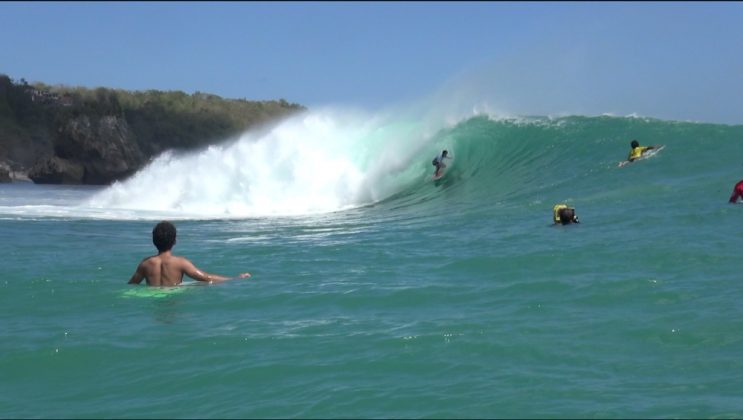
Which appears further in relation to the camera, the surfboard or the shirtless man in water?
the surfboard

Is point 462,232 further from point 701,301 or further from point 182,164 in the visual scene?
point 182,164

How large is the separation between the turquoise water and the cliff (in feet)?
144

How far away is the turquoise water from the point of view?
5797 mm

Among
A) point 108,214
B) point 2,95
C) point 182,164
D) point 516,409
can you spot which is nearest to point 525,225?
point 516,409

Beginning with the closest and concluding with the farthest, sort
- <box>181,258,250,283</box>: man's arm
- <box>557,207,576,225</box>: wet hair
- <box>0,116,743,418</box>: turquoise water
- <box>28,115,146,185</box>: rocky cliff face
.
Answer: <box>0,116,743,418</box>: turquoise water < <box>181,258,250,283</box>: man's arm < <box>557,207,576,225</box>: wet hair < <box>28,115,146,185</box>: rocky cliff face

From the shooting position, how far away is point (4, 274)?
10.8 meters

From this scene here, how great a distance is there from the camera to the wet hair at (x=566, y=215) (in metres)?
13.4

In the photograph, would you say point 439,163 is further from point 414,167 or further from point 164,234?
point 164,234

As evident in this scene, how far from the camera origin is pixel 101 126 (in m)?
64.0

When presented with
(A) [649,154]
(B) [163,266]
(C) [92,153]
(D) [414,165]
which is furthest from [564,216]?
(C) [92,153]

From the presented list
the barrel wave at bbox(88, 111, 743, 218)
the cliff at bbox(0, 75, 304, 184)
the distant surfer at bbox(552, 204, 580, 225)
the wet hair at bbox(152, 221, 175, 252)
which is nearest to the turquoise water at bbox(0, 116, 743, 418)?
the distant surfer at bbox(552, 204, 580, 225)

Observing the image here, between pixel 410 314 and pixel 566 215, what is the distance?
604 centimetres

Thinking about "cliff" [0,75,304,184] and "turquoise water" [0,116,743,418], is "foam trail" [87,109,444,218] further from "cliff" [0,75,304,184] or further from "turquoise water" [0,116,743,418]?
"cliff" [0,75,304,184]

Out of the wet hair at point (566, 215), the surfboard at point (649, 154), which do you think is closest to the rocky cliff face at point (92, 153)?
the surfboard at point (649, 154)
